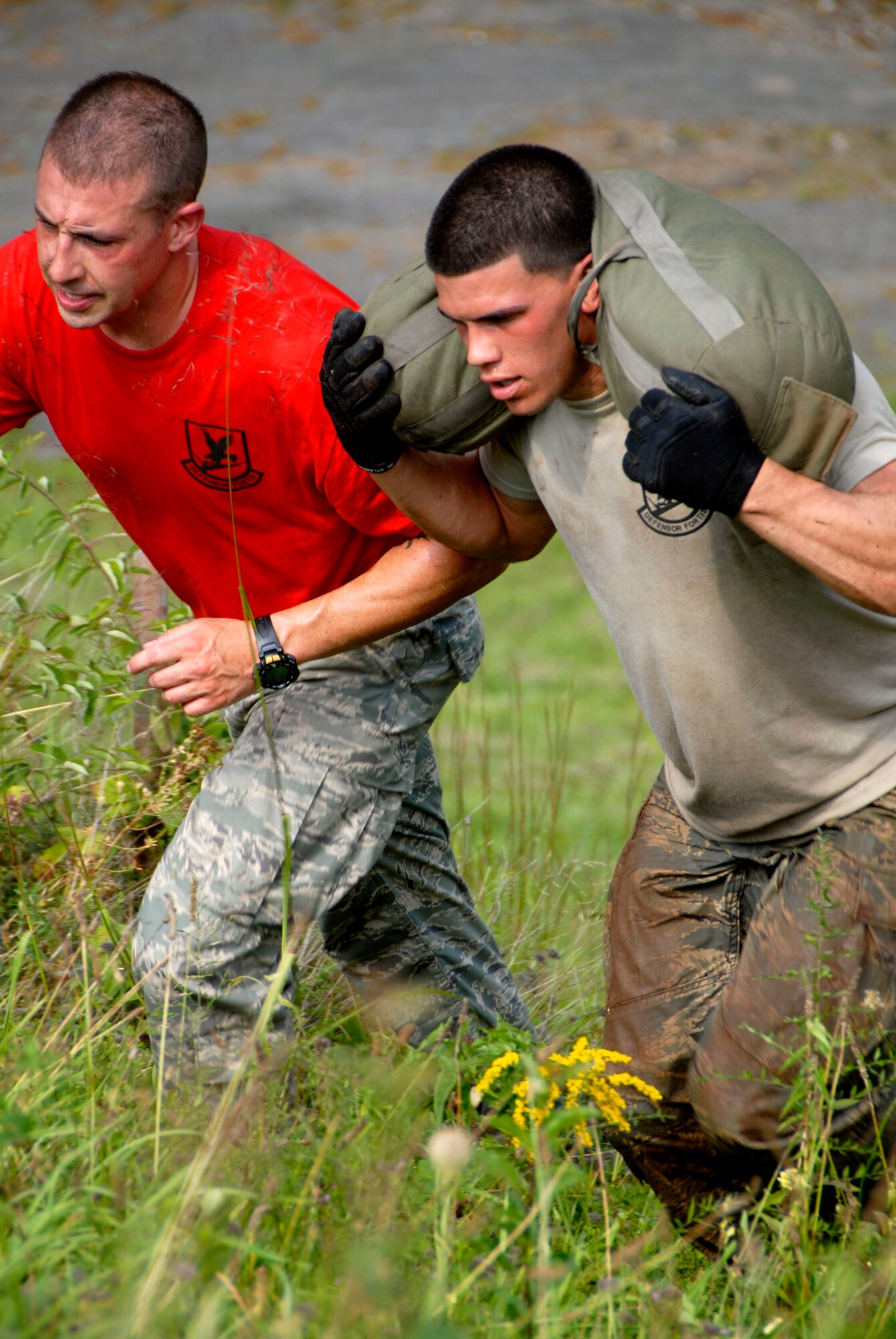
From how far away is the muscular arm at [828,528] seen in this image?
2365 millimetres

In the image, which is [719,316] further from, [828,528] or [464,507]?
[464,507]

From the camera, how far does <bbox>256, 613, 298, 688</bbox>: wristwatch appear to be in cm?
308

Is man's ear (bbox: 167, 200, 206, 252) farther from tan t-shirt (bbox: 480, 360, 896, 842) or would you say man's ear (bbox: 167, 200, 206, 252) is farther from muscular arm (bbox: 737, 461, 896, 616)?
muscular arm (bbox: 737, 461, 896, 616)

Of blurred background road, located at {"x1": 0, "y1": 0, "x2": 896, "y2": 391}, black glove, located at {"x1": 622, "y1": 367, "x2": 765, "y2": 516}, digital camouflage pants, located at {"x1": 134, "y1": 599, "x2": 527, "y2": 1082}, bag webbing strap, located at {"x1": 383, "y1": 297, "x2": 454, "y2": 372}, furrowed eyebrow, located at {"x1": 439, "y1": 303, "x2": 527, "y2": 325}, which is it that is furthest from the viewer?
blurred background road, located at {"x1": 0, "y1": 0, "x2": 896, "y2": 391}

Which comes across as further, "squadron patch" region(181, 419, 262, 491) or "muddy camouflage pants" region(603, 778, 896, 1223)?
"squadron patch" region(181, 419, 262, 491)

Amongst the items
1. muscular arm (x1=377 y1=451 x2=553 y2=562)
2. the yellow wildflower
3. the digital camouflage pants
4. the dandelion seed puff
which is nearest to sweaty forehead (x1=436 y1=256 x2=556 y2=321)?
muscular arm (x1=377 y1=451 x2=553 y2=562)

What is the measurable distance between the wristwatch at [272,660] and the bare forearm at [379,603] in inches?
0.8

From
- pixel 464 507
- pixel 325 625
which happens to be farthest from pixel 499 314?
pixel 325 625

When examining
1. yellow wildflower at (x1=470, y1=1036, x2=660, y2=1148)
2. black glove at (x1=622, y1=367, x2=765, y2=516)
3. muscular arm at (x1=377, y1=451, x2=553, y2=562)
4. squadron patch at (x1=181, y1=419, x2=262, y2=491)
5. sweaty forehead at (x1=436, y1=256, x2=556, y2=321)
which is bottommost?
yellow wildflower at (x1=470, y1=1036, x2=660, y2=1148)

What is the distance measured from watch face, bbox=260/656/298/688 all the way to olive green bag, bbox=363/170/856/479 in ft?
3.05

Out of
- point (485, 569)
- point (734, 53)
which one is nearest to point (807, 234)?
point (734, 53)

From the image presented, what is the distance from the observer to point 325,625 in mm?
3146

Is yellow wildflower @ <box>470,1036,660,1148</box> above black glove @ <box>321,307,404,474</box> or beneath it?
beneath

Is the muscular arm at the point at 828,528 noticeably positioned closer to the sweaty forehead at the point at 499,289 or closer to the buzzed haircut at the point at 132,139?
the sweaty forehead at the point at 499,289
